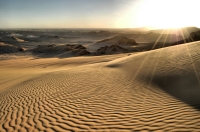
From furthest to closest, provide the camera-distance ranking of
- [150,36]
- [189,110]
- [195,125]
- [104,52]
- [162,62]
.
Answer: [150,36] → [104,52] → [162,62] → [189,110] → [195,125]

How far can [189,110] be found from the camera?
4512mm

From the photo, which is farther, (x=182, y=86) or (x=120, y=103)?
(x=182, y=86)

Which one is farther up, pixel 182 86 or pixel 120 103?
pixel 182 86

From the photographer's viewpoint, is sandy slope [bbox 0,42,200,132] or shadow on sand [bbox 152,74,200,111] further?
shadow on sand [bbox 152,74,200,111]

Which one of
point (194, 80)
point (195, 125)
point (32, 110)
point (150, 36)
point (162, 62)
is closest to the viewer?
point (195, 125)

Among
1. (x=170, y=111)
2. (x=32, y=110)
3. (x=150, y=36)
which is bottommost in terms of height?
(x=32, y=110)

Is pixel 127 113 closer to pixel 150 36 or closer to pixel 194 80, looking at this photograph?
pixel 194 80

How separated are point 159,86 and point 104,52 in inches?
804

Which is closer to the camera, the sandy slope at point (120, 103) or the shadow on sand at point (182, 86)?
the sandy slope at point (120, 103)

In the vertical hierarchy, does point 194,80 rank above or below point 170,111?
above

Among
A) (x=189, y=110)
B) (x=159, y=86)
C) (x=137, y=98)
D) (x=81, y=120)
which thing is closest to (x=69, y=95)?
(x=81, y=120)

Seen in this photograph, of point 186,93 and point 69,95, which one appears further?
point 69,95

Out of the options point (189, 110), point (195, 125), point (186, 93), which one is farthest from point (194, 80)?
point (195, 125)

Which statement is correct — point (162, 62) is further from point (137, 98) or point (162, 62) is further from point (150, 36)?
point (150, 36)
